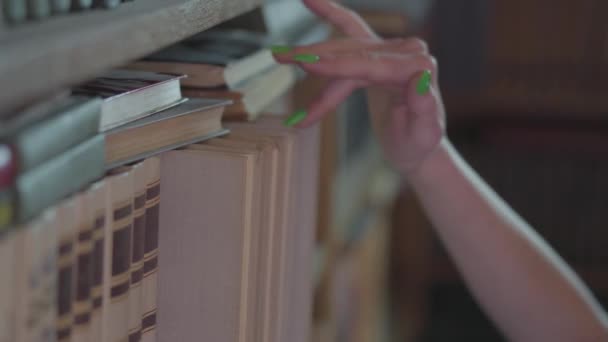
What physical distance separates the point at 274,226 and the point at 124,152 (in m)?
0.19

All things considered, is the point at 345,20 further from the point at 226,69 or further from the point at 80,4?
the point at 80,4

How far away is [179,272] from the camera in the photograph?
2.41 ft

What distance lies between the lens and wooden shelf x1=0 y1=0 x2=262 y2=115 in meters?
0.44

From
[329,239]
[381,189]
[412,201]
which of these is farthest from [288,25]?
[412,201]

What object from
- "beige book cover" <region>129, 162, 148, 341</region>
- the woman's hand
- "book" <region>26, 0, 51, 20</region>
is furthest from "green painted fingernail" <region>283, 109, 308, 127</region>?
"book" <region>26, 0, 51, 20</region>

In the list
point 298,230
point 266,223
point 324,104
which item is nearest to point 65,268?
point 266,223

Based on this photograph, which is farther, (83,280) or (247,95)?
(247,95)

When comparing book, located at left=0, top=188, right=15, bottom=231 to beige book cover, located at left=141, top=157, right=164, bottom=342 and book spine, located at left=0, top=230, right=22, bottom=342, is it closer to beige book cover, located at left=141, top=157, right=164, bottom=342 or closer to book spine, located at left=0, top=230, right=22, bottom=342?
book spine, located at left=0, top=230, right=22, bottom=342

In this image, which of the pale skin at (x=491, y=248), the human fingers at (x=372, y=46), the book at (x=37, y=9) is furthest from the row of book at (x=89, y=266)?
the pale skin at (x=491, y=248)

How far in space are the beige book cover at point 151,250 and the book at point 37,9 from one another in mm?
144

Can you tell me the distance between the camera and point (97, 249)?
1.96 ft

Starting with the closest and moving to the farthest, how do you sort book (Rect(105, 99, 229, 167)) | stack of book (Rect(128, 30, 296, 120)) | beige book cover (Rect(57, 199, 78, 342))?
beige book cover (Rect(57, 199, 78, 342)) < book (Rect(105, 99, 229, 167)) < stack of book (Rect(128, 30, 296, 120))

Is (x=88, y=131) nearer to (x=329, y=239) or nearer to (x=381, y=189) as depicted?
(x=329, y=239)

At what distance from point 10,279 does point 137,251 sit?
197 millimetres
